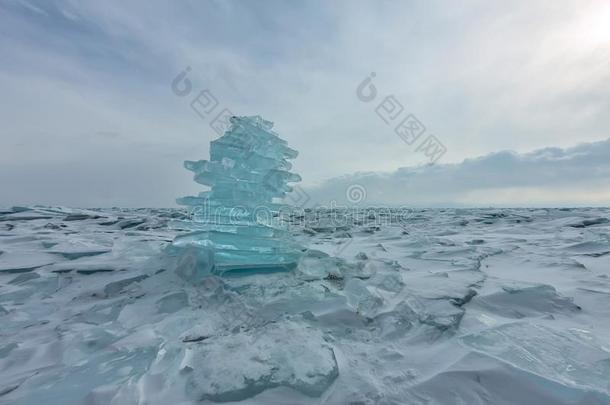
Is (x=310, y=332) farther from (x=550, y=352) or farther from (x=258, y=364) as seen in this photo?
(x=550, y=352)

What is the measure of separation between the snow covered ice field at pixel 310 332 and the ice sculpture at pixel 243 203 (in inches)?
8.8

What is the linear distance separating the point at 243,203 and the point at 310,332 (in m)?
1.66

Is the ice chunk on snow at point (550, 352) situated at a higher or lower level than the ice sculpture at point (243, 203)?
lower

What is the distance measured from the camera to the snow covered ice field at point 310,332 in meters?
1.29

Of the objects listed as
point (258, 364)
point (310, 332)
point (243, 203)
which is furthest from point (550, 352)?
point (243, 203)

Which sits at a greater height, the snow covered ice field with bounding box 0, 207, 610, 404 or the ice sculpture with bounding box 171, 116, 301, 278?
the ice sculpture with bounding box 171, 116, 301, 278

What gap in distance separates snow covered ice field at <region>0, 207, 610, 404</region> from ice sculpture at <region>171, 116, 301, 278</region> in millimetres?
224

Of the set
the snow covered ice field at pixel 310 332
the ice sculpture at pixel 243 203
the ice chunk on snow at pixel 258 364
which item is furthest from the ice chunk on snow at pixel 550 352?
the ice sculpture at pixel 243 203

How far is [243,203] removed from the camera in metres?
3.19

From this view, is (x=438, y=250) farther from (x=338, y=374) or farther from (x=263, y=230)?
(x=338, y=374)

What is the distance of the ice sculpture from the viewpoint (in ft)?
10.2

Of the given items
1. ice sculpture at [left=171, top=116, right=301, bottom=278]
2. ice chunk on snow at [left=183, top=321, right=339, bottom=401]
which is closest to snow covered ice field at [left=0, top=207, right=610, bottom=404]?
ice chunk on snow at [left=183, top=321, right=339, bottom=401]

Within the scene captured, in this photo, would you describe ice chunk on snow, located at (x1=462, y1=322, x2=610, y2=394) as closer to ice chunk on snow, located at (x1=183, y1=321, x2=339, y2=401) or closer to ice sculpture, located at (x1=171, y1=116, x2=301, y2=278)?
ice chunk on snow, located at (x1=183, y1=321, x2=339, y2=401)

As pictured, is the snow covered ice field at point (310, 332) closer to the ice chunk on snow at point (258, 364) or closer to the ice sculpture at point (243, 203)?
the ice chunk on snow at point (258, 364)
